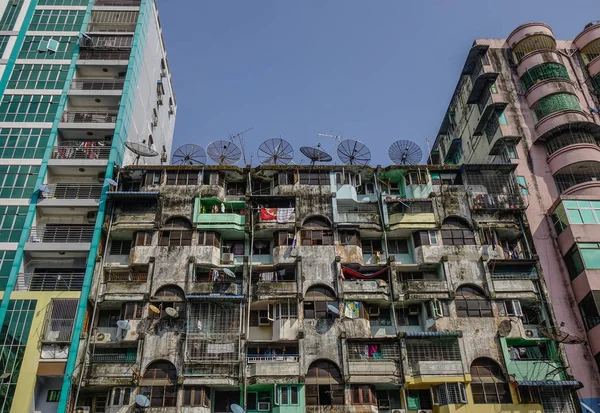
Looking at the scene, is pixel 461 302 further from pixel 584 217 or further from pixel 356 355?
pixel 584 217

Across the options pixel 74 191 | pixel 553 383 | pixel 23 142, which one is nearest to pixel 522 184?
pixel 553 383

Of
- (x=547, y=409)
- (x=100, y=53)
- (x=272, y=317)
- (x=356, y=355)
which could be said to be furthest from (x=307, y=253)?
(x=100, y=53)

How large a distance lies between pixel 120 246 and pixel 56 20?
22523 mm

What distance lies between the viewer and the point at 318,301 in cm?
3738

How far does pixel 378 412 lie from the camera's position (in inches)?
1373

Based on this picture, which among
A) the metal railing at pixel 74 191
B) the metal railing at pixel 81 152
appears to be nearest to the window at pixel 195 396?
the metal railing at pixel 74 191

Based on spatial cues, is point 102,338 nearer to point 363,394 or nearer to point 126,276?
point 126,276

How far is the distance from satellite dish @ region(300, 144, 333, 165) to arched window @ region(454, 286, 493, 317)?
14.2 metres

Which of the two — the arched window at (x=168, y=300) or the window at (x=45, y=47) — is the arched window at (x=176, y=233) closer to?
the arched window at (x=168, y=300)

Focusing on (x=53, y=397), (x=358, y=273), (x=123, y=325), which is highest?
(x=358, y=273)

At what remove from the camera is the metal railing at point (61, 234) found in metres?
39.2

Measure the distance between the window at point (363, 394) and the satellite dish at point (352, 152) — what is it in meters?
17.4

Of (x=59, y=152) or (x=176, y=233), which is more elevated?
(x=59, y=152)

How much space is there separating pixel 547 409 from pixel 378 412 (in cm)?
1038
